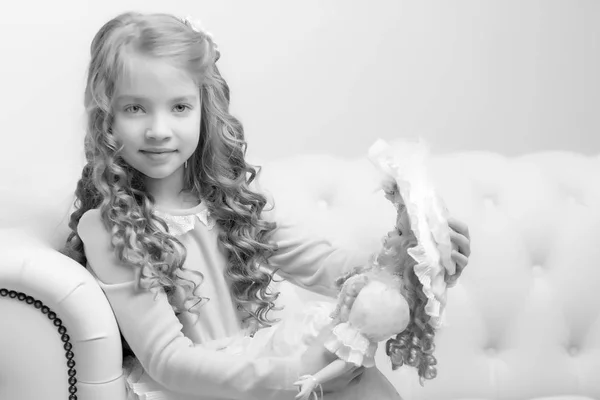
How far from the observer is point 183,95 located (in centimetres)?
119

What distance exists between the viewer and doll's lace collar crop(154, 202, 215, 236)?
1.26 meters

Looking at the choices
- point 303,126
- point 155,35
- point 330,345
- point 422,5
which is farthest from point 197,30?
point 422,5

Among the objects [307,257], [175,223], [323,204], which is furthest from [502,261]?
[175,223]

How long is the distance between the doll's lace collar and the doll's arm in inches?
13.3

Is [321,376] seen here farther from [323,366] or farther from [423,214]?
[423,214]

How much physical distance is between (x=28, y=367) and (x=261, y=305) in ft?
1.26

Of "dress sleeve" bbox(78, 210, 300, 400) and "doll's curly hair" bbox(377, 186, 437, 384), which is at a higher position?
"doll's curly hair" bbox(377, 186, 437, 384)

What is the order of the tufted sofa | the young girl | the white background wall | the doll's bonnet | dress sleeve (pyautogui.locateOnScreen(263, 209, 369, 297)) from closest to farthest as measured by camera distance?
the doll's bonnet → the young girl → dress sleeve (pyautogui.locateOnScreen(263, 209, 369, 297)) → the tufted sofa → the white background wall

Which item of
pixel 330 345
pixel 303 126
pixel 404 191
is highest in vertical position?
pixel 404 191

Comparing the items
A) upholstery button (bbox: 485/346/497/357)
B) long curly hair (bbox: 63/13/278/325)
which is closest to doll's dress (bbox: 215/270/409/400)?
long curly hair (bbox: 63/13/278/325)

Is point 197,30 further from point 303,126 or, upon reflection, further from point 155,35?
point 303,126

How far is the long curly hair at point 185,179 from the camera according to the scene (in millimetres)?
1169

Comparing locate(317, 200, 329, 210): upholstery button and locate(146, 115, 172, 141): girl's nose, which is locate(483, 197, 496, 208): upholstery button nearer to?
locate(317, 200, 329, 210): upholstery button

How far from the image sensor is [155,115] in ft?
3.84
